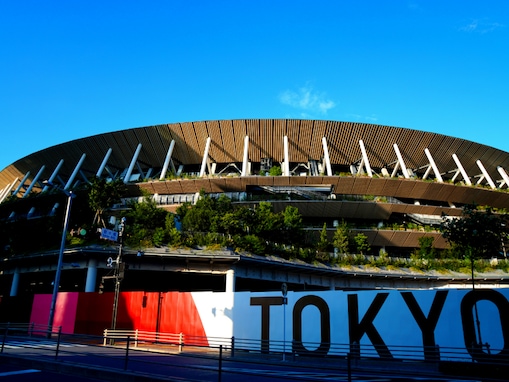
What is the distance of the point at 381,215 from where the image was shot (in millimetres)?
49375

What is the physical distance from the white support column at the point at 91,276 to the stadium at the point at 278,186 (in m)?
0.08

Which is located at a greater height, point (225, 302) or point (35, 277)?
point (35, 277)

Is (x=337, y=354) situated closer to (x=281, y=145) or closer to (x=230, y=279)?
(x=230, y=279)

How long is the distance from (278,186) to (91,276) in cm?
2578

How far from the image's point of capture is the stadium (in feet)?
113

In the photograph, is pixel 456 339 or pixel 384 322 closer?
pixel 456 339

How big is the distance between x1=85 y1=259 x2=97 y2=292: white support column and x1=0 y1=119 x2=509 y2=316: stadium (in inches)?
3.3

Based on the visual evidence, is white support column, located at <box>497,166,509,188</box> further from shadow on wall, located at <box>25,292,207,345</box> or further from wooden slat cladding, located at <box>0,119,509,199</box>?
shadow on wall, located at <box>25,292,207,345</box>

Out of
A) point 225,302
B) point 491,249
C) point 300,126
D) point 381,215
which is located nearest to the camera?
point 225,302

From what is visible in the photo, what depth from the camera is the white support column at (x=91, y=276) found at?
3064 cm

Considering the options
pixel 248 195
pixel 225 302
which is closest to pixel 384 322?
pixel 225 302

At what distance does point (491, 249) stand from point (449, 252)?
18.1 meters

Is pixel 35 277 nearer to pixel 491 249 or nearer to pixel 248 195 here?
pixel 248 195

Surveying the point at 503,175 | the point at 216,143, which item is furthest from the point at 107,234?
the point at 503,175
